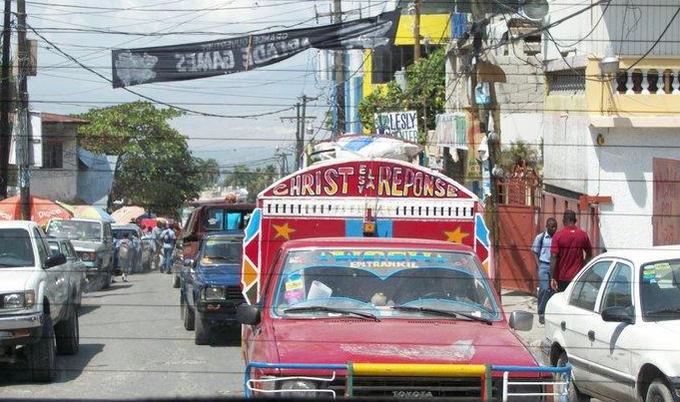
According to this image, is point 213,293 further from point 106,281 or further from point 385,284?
point 106,281

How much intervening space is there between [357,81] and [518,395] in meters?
39.0

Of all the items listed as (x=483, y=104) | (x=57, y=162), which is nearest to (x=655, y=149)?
(x=483, y=104)

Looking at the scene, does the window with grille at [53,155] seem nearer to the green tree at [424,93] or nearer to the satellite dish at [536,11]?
the green tree at [424,93]

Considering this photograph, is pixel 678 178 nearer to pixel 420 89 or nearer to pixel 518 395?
pixel 518 395

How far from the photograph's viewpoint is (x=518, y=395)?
5.74 m

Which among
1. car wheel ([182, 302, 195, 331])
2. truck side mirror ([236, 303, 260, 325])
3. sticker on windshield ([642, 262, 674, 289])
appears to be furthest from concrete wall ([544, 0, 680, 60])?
truck side mirror ([236, 303, 260, 325])

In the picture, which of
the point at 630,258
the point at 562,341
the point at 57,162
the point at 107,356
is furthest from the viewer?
the point at 57,162

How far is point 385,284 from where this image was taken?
7.13 m

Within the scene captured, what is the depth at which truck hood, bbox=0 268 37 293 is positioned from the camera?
34.5 ft

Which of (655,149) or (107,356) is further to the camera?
(655,149)

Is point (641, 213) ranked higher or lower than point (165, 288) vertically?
higher

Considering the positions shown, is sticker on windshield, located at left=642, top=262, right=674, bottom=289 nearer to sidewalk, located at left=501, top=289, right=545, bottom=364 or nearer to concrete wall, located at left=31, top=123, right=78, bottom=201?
sidewalk, located at left=501, top=289, right=545, bottom=364

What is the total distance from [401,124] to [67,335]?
49.1 feet

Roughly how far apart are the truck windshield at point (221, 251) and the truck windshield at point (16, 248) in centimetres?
356
